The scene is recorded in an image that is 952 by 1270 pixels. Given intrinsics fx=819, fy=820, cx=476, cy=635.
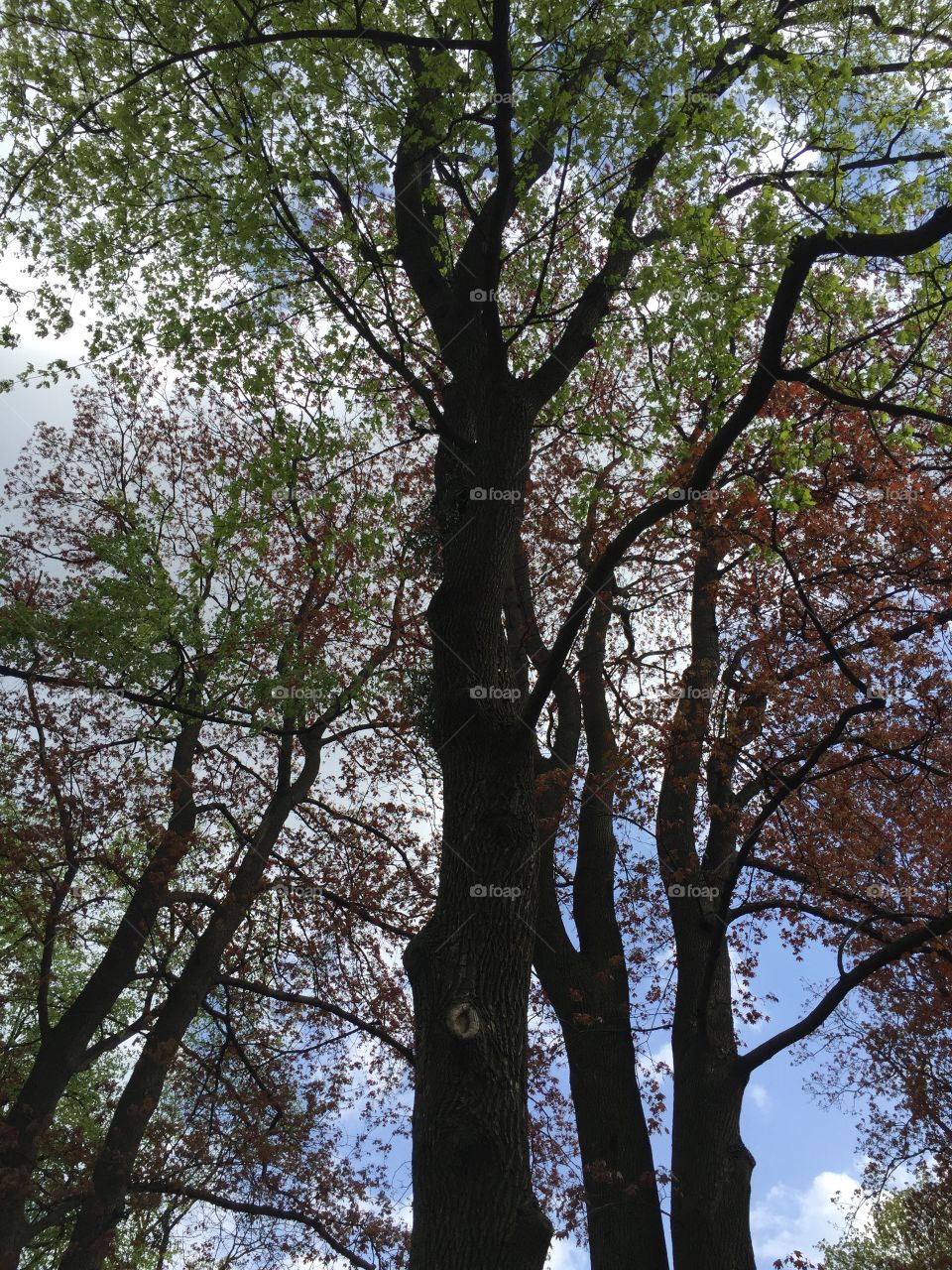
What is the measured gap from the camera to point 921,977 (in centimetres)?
1020

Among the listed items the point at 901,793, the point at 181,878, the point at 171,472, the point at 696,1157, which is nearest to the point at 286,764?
the point at 181,878

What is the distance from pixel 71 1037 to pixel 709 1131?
7.45 metres

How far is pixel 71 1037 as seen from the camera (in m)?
9.88

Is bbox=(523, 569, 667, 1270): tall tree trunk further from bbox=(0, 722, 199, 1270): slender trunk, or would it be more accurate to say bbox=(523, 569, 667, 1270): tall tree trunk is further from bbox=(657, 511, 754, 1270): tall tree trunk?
bbox=(0, 722, 199, 1270): slender trunk

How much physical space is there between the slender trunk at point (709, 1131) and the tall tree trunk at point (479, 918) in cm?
320

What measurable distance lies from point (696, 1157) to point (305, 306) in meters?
8.65

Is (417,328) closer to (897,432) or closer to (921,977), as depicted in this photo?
(897,432)

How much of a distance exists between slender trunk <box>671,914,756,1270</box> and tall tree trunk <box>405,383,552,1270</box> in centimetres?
320

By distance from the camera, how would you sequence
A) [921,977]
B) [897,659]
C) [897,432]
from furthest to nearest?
[921,977] → [897,659] → [897,432]

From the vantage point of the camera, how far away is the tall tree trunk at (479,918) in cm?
385

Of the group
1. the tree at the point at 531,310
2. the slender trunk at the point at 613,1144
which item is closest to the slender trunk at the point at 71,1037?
the tree at the point at 531,310

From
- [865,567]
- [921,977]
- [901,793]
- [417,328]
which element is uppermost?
[417,328]

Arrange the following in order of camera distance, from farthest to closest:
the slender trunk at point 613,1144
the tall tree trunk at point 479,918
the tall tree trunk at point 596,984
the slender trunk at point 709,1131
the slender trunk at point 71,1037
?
1. the slender trunk at point 71,1037
2. the tall tree trunk at point 596,984
3. the slender trunk at point 613,1144
4. the slender trunk at point 709,1131
5. the tall tree trunk at point 479,918

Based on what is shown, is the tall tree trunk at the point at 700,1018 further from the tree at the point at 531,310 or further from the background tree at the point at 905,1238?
the background tree at the point at 905,1238
